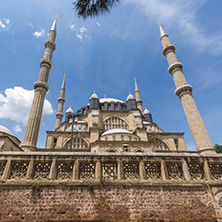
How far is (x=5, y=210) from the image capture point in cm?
448

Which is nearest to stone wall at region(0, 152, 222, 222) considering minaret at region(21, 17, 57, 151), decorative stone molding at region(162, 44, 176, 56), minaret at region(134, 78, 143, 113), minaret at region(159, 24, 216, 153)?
minaret at region(21, 17, 57, 151)

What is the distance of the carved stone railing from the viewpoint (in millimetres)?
5180

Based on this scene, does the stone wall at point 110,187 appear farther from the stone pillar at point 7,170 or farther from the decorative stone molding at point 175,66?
the decorative stone molding at point 175,66

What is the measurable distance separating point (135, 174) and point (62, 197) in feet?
8.25

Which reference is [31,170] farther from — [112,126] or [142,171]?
[112,126]

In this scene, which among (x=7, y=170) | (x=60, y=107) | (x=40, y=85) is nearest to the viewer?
(x=7, y=170)

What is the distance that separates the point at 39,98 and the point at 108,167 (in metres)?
14.6

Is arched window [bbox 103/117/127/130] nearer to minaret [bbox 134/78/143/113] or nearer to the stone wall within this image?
minaret [bbox 134/78/143/113]

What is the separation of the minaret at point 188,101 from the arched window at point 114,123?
14617 mm

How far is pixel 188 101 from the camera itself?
57.4 ft

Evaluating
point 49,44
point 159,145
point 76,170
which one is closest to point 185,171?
point 76,170

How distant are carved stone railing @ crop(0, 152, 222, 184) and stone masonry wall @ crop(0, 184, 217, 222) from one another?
0.93ft

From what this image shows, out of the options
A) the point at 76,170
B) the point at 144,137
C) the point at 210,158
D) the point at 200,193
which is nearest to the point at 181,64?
the point at 144,137

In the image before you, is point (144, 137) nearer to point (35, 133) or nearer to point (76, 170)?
point (35, 133)
